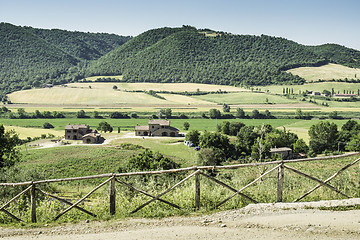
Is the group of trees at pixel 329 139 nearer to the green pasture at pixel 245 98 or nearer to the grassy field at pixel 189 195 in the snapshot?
the grassy field at pixel 189 195

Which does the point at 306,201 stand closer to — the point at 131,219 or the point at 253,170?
the point at 253,170

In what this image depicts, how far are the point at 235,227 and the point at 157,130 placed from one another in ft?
267

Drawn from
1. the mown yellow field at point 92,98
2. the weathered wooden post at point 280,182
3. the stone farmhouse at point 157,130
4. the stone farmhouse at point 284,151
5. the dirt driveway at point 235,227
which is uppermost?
the mown yellow field at point 92,98

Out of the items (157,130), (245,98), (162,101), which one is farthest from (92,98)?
(157,130)

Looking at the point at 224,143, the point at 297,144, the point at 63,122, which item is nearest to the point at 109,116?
the point at 63,122

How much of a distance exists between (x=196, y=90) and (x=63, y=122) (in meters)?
89.8

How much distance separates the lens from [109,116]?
11831 cm

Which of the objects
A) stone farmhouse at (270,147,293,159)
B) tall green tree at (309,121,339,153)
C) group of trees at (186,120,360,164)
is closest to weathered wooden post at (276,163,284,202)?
group of trees at (186,120,360,164)

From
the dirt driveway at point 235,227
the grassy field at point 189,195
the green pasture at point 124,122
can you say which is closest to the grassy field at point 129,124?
the green pasture at point 124,122

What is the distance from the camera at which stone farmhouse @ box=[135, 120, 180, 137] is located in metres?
88.9

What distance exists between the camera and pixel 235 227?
8.92m

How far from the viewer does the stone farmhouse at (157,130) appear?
88875 mm

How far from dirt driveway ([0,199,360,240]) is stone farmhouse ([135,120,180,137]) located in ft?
260

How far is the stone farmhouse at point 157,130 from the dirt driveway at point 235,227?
260 ft
